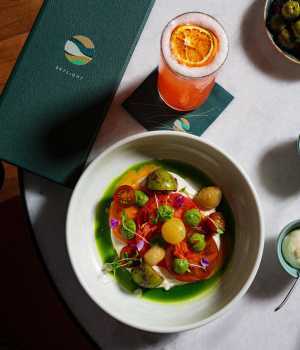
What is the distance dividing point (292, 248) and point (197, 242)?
0.56 feet

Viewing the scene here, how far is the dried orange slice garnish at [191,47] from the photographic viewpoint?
76cm

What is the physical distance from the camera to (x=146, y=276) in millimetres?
811

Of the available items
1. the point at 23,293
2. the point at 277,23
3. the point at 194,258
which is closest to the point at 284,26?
the point at 277,23

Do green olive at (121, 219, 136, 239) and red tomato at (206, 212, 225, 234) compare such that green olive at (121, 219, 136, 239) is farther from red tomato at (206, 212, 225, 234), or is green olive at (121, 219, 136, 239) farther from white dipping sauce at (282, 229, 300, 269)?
white dipping sauce at (282, 229, 300, 269)

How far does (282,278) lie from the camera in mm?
879

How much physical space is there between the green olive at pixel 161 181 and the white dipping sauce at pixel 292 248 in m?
0.22

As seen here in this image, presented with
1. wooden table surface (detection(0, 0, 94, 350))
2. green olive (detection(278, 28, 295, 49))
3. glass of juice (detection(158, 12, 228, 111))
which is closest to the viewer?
glass of juice (detection(158, 12, 228, 111))

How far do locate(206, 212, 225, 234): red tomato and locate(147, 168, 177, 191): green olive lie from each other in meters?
0.08

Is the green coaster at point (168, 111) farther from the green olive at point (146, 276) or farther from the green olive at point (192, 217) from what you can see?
the green olive at point (146, 276)

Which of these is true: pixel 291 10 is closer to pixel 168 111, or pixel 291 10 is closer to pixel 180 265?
pixel 168 111

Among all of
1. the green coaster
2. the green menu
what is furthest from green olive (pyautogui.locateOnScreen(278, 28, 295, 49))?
the green menu

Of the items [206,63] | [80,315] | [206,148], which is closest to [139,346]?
[80,315]

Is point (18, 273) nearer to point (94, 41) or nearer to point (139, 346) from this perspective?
point (139, 346)

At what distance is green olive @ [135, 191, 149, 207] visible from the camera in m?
0.83
